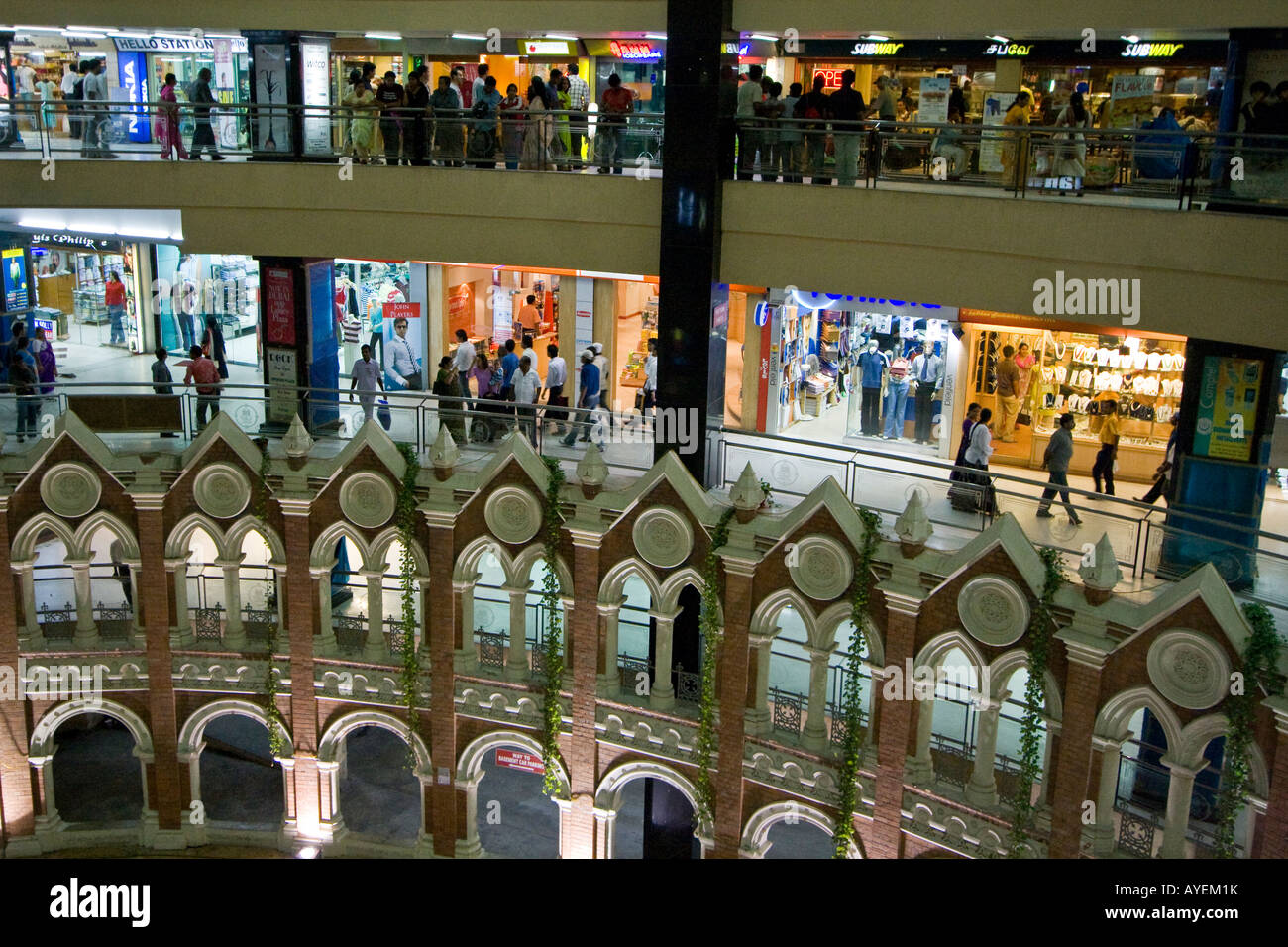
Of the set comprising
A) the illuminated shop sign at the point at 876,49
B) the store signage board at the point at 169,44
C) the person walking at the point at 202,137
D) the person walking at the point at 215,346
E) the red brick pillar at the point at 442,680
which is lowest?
the red brick pillar at the point at 442,680

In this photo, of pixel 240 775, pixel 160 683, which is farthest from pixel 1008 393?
pixel 240 775

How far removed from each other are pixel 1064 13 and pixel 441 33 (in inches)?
394

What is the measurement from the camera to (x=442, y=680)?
2209 cm

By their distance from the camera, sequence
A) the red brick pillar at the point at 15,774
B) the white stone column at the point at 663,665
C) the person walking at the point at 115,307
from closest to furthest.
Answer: the white stone column at the point at 663,665, the red brick pillar at the point at 15,774, the person walking at the point at 115,307

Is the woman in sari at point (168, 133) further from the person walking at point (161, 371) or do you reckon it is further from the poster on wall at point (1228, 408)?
the poster on wall at point (1228, 408)

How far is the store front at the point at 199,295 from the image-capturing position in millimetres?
30547

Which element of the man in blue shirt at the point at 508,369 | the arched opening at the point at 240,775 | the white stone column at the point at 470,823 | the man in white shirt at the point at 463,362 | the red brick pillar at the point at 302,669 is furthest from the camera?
the arched opening at the point at 240,775

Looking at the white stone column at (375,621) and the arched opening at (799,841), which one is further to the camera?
the arched opening at (799,841)

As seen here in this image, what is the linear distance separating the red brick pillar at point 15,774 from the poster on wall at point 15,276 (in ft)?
29.3

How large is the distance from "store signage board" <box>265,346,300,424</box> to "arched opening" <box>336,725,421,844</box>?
5.98m

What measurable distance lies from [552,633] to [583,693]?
1.10 m

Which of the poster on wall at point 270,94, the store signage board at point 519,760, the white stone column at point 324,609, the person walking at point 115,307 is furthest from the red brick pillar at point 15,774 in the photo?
the person walking at point 115,307

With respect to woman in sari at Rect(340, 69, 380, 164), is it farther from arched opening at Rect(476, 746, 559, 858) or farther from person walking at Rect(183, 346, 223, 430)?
arched opening at Rect(476, 746, 559, 858)

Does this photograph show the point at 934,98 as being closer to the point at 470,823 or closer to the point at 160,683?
the point at 470,823
